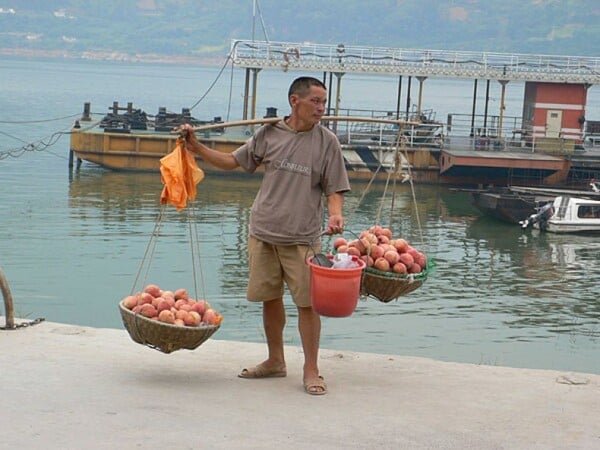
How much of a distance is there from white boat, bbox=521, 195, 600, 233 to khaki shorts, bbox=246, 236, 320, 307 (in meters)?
23.5

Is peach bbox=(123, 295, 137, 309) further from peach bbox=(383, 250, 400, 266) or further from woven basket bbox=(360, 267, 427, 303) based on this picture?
peach bbox=(383, 250, 400, 266)

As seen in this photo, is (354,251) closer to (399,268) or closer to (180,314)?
(399,268)

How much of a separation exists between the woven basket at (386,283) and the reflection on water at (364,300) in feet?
6.96

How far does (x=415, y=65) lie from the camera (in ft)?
138

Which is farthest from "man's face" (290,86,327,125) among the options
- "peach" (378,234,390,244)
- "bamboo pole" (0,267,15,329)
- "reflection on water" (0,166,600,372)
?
"reflection on water" (0,166,600,372)

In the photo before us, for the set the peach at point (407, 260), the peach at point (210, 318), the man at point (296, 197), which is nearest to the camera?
the man at point (296, 197)

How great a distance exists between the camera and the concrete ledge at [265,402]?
5.87 metres

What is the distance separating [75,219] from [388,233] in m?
22.0

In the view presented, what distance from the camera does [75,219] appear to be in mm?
29109

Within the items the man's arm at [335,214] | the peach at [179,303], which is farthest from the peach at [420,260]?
the peach at [179,303]

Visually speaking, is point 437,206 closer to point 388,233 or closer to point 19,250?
point 19,250

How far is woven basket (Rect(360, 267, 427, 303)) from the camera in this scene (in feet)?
24.1

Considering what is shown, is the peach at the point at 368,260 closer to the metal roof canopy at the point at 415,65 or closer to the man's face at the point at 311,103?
the man's face at the point at 311,103

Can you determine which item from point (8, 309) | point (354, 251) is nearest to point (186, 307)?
point (354, 251)
